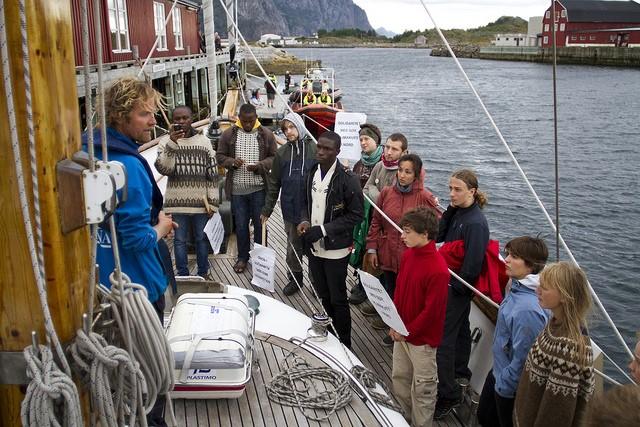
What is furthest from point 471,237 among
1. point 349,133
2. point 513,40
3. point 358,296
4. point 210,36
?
point 513,40

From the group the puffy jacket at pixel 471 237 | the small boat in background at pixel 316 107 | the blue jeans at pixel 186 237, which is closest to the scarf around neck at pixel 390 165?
the puffy jacket at pixel 471 237

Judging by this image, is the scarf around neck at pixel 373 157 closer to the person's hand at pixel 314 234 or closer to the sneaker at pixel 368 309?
the sneaker at pixel 368 309

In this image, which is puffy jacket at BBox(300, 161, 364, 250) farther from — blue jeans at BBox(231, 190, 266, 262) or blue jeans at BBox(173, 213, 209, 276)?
blue jeans at BBox(231, 190, 266, 262)

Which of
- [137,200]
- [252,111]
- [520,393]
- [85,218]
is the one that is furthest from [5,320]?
[252,111]

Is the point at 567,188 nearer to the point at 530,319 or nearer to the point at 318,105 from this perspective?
the point at 318,105

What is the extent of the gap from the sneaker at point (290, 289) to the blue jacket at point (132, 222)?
2712mm

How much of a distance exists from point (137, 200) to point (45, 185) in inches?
31.9

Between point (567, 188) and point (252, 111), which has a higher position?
point (252, 111)

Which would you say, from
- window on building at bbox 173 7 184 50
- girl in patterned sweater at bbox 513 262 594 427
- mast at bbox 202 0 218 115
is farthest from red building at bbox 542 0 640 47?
girl in patterned sweater at bbox 513 262 594 427

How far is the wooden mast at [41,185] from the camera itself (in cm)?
138

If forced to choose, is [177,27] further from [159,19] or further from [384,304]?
[384,304]

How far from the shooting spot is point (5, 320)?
1.50m

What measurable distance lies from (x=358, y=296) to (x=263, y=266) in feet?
3.09

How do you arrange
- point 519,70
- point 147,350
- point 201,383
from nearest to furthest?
point 147,350, point 201,383, point 519,70
